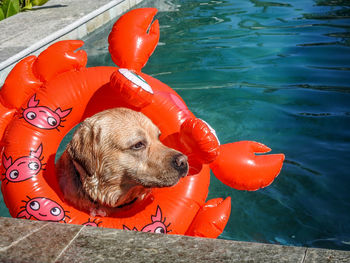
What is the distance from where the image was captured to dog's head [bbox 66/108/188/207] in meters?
3.51

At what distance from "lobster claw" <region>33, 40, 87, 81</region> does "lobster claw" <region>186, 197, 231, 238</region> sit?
61.7 inches

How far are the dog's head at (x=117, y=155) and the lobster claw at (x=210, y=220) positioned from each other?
1.38 feet

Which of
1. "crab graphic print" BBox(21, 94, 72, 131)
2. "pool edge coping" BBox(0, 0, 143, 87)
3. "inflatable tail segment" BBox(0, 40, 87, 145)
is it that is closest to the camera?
"crab graphic print" BBox(21, 94, 72, 131)

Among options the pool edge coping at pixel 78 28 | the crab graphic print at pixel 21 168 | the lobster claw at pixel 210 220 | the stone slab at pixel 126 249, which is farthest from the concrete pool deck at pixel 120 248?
the pool edge coping at pixel 78 28

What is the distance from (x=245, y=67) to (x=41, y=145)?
578 centimetres

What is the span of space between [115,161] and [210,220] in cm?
83

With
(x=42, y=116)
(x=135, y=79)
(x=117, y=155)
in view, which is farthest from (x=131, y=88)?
(x=42, y=116)

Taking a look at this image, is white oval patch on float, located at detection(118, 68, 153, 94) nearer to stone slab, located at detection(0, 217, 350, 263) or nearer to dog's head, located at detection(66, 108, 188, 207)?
dog's head, located at detection(66, 108, 188, 207)

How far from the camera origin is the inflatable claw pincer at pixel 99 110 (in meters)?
3.55

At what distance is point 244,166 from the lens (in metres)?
3.80

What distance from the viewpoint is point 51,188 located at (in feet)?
11.9

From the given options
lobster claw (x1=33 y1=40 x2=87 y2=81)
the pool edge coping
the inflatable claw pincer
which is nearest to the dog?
the inflatable claw pincer

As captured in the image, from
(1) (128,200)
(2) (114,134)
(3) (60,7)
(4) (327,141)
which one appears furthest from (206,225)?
(3) (60,7)

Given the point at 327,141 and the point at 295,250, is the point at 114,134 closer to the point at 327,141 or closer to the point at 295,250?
the point at 295,250
